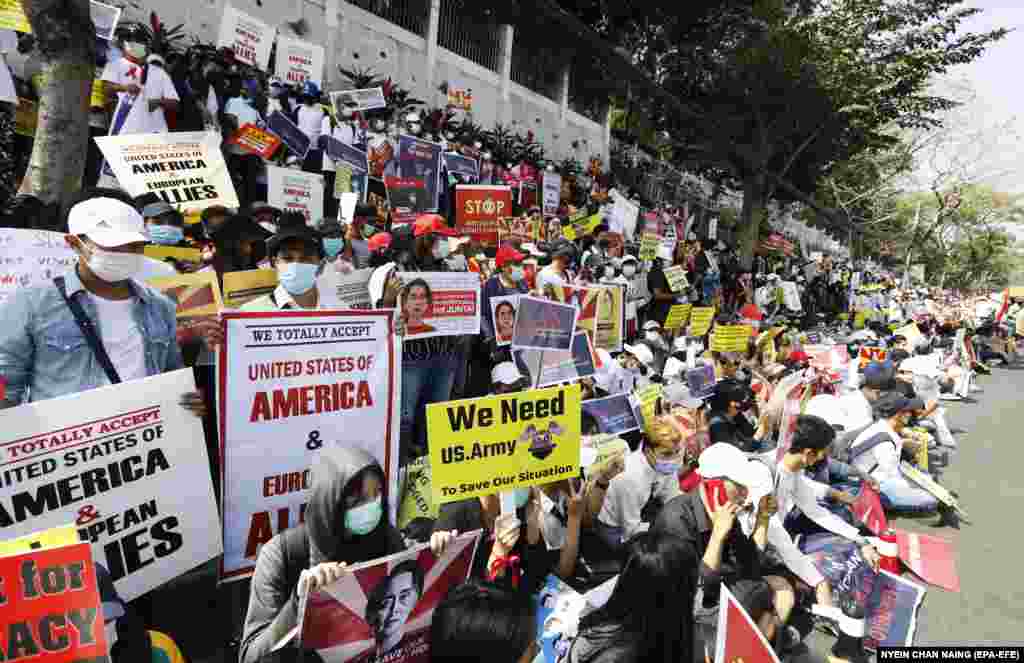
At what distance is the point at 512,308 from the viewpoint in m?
5.11

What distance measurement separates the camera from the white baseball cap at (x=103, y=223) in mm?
2438

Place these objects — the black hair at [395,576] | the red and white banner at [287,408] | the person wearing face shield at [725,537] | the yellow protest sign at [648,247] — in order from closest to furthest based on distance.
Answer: the black hair at [395,576], the red and white banner at [287,408], the person wearing face shield at [725,537], the yellow protest sign at [648,247]

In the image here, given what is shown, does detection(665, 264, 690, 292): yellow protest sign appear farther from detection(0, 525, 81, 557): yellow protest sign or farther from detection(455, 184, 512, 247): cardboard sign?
detection(0, 525, 81, 557): yellow protest sign

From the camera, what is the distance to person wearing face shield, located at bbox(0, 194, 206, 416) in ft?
7.82

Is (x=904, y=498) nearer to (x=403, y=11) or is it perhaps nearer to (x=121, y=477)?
(x=121, y=477)

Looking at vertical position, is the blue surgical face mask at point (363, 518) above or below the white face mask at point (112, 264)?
below

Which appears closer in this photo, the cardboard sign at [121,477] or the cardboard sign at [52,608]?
the cardboard sign at [52,608]

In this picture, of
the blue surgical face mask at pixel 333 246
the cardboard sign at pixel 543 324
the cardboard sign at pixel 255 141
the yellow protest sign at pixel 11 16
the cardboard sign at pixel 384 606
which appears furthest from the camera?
the cardboard sign at pixel 255 141

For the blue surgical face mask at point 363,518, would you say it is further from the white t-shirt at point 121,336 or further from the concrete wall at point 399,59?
the concrete wall at point 399,59

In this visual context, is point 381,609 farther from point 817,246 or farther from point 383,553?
point 817,246

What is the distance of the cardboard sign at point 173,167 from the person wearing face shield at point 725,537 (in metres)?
4.26

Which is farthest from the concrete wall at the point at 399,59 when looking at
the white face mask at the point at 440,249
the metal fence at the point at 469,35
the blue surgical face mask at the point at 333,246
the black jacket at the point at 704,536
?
the black jacket at the point at 704,536

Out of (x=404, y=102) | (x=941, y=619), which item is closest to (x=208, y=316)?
(x=941, y=619)

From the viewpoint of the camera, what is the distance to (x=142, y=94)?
21.2 ft
